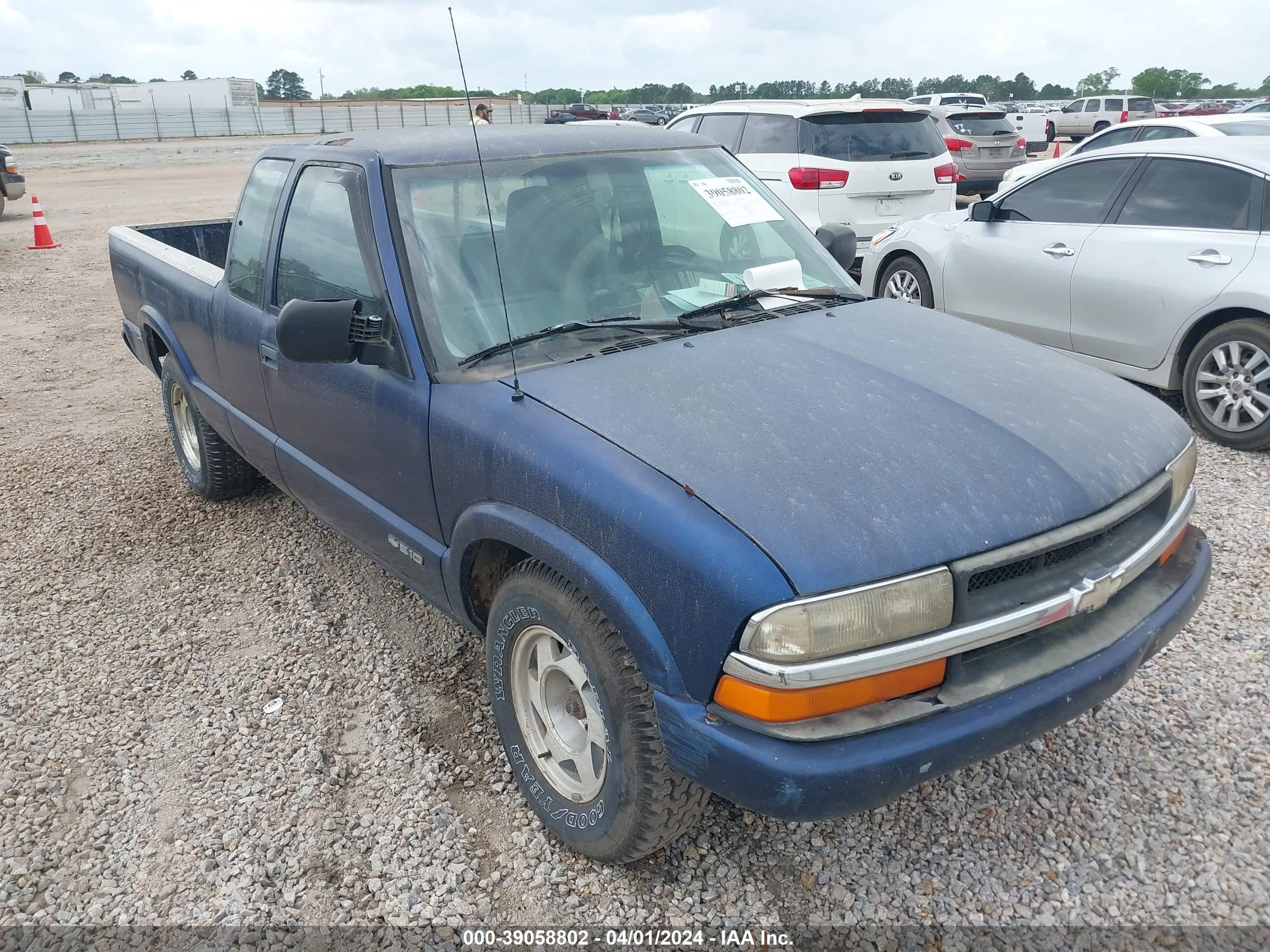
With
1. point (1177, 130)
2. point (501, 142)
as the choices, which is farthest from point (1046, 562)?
point (1177, 130)

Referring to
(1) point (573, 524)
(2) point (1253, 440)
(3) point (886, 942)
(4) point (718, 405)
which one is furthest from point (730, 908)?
(2) point (1253, 440)

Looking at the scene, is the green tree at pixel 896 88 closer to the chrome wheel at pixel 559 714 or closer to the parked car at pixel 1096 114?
the parked car at pixel 1096 114

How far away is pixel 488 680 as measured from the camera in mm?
2770

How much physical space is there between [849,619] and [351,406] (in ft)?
6.20

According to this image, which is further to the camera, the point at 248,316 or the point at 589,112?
the point at 589,112

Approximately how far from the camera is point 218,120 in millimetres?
54250

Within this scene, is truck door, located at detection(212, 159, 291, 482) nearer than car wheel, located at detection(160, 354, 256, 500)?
Yes

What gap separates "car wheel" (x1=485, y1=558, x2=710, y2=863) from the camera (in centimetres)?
221

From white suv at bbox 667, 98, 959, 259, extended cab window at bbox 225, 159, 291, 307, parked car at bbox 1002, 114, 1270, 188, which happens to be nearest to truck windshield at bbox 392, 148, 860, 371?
extended cab window at bbox 225, 159, 291, 307

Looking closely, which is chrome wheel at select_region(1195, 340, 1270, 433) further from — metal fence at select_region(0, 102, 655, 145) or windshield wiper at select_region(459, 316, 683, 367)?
metal fence at select_region(0, 102, 655, 145)

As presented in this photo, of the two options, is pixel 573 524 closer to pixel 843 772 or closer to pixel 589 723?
pixel 589 723

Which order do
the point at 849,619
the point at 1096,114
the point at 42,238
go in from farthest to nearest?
1. the point at 1096,114
2. the point at 42,238
3. the point at 849,619

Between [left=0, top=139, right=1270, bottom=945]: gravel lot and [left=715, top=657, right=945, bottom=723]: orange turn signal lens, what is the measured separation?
0.74 m

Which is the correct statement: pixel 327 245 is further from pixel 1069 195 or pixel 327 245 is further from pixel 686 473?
pixel 1069 195
